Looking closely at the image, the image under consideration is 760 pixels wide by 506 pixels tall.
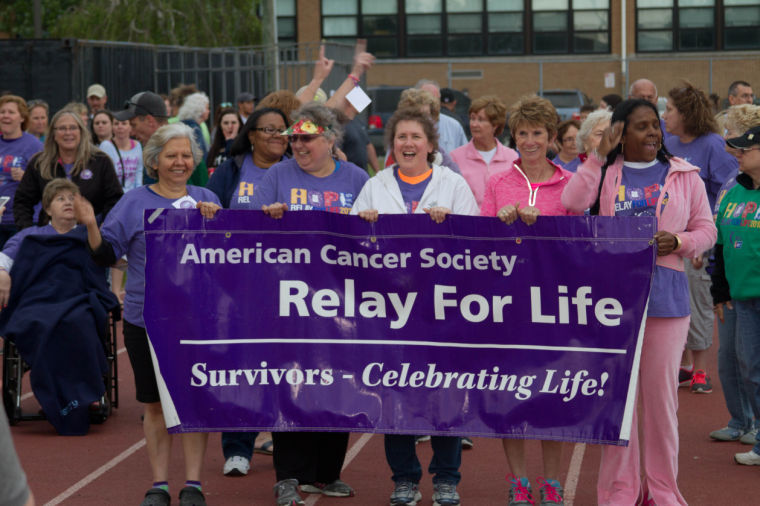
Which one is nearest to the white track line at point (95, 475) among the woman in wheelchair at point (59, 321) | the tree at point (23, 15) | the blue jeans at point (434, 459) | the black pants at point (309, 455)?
the woman in wheelchair at point (59, 321)

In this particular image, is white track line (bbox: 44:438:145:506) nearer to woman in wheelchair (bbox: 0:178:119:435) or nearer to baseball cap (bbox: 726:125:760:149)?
woman in wheelchair (bbox: 0:178:119:435)

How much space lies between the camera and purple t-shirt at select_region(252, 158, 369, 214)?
6586 millimetres

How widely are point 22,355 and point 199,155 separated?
2.47 m

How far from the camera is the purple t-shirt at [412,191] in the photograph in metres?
6.35

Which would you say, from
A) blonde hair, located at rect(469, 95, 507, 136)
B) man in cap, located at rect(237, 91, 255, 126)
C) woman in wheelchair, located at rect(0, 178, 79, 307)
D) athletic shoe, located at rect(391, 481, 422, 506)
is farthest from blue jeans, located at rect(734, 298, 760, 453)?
man in cap, located at rect(237, 91, 255, 126)

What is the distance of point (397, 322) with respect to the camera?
5.98m

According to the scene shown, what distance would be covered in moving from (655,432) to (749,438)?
2.06 m

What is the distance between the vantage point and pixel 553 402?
5.84 meters

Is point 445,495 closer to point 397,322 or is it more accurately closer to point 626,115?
point 397,322

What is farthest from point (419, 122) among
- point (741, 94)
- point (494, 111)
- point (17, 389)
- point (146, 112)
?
point (741, 94)

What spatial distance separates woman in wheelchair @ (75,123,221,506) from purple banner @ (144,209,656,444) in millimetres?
230

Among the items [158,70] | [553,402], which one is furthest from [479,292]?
[158,70]

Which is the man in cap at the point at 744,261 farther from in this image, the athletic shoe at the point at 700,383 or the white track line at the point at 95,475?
the white track line at the point at 95,475

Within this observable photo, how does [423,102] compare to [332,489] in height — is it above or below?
above
